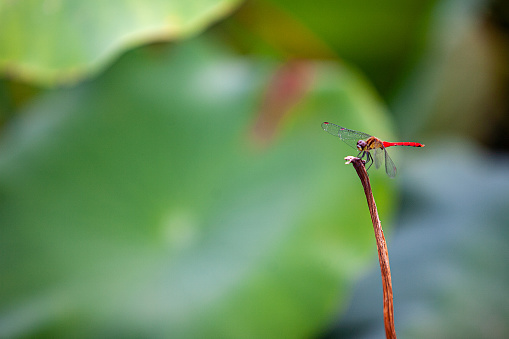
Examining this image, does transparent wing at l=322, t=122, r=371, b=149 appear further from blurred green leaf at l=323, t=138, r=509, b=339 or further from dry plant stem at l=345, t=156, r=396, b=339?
blurred green leaf at l=323, t=138, r=509, b=339

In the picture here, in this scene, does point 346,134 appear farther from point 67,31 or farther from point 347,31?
point 347,31

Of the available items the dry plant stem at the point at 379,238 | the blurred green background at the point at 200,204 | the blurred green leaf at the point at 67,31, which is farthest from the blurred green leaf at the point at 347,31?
the dry plant stem at the point at 379,238

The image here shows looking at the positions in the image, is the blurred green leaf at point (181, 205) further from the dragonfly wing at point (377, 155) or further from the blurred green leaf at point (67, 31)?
the dragonfly wing at point (377, 155)

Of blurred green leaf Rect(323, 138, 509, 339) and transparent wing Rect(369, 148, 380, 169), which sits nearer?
transparent wing Rect(369, 148, 380, 169)

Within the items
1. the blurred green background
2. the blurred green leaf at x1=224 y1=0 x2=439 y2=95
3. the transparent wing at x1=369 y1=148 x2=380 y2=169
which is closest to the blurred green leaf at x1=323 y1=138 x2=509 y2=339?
the blurred green background

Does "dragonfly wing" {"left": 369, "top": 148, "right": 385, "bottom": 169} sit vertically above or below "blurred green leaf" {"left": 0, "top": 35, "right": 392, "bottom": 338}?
below

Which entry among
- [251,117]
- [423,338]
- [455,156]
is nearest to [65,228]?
[251,117]

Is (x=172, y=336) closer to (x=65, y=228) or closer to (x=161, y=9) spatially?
(x=65, y=228)

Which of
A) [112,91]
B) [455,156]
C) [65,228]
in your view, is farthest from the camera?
[455,156]

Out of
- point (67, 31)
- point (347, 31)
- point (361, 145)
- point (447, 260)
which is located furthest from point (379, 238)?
point (347, 31)
